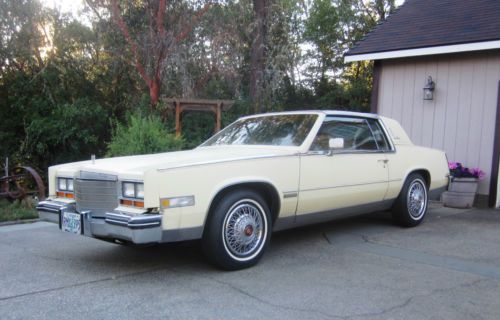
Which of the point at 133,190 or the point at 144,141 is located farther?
the point at 144,141

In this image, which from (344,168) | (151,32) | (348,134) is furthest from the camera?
(151,32)

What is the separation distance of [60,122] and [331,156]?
1043 centimetres

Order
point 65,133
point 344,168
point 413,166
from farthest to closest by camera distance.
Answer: point 65,133, point 413,166, point 344,168

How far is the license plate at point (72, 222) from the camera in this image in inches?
170

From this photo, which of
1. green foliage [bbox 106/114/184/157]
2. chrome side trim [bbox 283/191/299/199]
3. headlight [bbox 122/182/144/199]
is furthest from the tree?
headlight [bbox 122/182/144/199]

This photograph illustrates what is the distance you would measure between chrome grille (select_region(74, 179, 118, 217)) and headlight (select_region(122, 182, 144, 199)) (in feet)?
0.40

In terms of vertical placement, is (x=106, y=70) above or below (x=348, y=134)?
above

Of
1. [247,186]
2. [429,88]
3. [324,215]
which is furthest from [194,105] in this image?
[247,186]

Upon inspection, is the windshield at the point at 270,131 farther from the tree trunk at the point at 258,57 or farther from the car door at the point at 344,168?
the tree trunk at the point at 258,57

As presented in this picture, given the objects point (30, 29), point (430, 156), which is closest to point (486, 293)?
point (430, 156)

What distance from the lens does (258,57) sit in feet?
49.6

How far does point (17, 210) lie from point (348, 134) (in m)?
5.32

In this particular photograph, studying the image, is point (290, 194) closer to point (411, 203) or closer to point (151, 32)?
point (411, 203)

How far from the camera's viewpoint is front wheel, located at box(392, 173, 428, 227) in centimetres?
638
